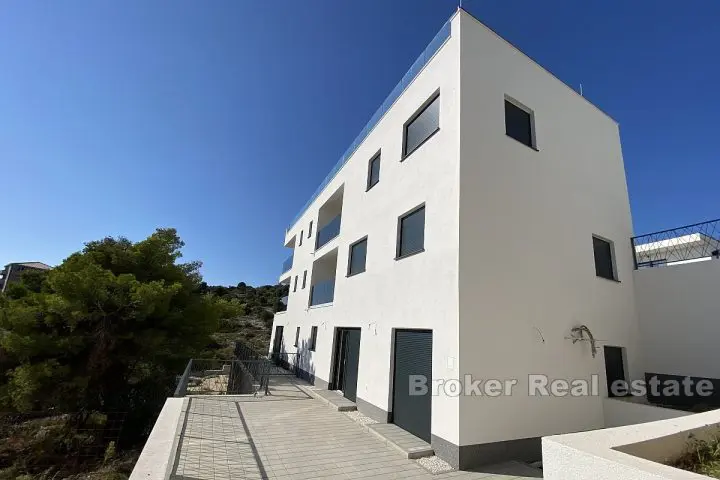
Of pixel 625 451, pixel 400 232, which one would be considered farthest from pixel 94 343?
pixel 625 451

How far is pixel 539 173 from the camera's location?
7.91 meters

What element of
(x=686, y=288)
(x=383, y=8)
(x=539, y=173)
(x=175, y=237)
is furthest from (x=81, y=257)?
(x=686, y=288)

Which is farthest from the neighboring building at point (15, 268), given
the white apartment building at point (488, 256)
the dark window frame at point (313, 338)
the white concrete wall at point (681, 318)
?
the white concrete wall at point (681, 318)

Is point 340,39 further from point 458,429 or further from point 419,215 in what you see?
point 458,429

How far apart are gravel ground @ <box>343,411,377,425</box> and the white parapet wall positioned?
17.5 ft

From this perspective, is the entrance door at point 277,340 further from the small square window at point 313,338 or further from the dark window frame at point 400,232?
the dark window frame at point 400,232

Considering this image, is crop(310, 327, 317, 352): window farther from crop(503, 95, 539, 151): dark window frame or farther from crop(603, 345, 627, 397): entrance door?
crop(503, 95, 539, 151): dark window frame

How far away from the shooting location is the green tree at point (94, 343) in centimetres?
989

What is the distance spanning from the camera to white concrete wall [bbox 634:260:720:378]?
783 cm

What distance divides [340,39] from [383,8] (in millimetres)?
1595

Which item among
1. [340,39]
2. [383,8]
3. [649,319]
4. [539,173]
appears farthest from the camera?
[340,39]

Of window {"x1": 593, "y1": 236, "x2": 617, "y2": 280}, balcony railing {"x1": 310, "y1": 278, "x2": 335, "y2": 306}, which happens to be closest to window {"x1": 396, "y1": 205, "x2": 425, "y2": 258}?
window {"x1": 593, "y1": 236, "x2": 617, "y2": 280}

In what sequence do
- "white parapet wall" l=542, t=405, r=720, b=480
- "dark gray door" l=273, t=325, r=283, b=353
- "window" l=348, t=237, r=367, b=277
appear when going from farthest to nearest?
1. "dark gray door" l=273, t=325, r=283, b=353
2. "window" l=348, t=237, r=367, b=277
3. "white parapet wall" l=542, t=405, r=720, b=480

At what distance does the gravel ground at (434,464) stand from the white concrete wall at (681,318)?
274 inches
